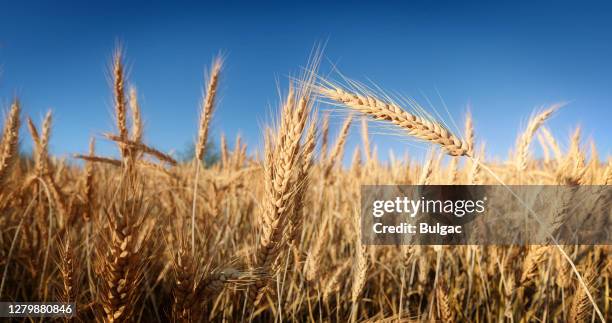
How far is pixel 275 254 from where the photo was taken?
122cm

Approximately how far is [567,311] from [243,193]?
109 inches

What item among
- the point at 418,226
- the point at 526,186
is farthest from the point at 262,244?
the point at 526,186

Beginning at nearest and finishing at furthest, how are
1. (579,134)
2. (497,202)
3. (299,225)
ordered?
(299,225)
(579,134)
(497,202)

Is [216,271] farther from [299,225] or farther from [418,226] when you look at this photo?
[418,226]

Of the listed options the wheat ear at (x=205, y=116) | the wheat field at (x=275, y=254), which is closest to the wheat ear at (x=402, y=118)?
the wheat field at (x=275, y=254)

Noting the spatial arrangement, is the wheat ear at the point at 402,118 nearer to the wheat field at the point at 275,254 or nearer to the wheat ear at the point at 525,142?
the wheat field at the point at 275,254

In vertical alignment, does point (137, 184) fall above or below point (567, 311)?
above

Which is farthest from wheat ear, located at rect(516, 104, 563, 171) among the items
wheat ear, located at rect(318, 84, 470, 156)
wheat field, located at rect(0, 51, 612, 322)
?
wheat ear, located at rect(318, 84, 470, 156)

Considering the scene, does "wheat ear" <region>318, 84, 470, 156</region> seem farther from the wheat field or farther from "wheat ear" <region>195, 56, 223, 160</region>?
"wheat ear" <region>195, 56, 223, 160</region>

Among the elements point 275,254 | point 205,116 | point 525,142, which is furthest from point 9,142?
point 525,142

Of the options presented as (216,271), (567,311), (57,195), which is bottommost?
(567,311)

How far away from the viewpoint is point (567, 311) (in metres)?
2.13

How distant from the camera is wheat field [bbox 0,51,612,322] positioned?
106 centimetres

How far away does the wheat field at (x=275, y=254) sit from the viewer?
1.06 metres
